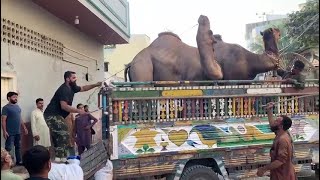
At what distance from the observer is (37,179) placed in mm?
2557

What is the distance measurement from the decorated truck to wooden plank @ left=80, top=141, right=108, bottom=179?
59mm

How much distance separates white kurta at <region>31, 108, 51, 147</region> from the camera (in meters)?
7.20

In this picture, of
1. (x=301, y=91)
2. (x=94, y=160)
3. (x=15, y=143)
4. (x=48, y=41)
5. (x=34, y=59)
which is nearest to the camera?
(x=94, y=160)

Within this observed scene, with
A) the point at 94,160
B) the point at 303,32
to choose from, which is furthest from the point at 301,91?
the point at 94,160

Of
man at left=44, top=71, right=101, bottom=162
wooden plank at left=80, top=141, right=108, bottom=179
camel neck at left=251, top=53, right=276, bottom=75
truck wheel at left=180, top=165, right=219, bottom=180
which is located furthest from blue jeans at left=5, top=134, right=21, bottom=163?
camel neck at left=251, top=53, right=276, bottom=75

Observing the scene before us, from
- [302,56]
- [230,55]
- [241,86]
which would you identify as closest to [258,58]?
[230,55]

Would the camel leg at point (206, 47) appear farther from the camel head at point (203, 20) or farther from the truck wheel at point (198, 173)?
the truck wheel at point (198, 173)

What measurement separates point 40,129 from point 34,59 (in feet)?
6.80

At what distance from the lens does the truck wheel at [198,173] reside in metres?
6.19

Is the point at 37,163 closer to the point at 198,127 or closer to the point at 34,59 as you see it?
the point at 198,127

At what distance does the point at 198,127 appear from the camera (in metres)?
6.26

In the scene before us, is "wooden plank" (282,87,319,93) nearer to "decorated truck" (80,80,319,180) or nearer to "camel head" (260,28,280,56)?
"decorated truck" (80,80,319,180)

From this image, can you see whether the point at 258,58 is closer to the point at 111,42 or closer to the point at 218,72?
the point at 218,72

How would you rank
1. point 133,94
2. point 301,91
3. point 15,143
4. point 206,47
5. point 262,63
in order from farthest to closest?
point 262,63 → point 206,47 → point 301,91 → point 15,143 → point 133,94
